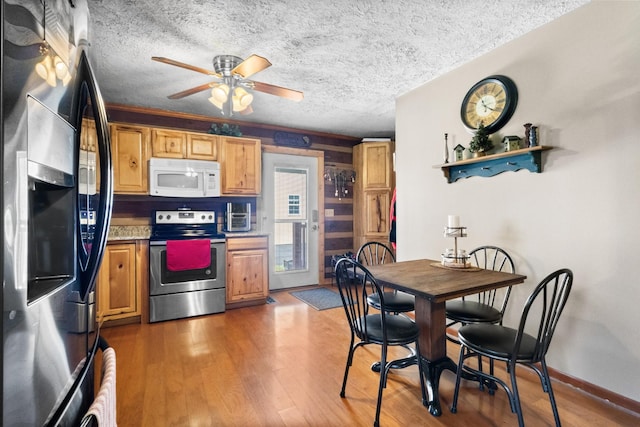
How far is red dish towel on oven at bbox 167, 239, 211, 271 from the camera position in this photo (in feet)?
10.7

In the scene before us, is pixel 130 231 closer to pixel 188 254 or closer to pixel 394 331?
pixel 188 254

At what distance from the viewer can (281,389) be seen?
2.03 m

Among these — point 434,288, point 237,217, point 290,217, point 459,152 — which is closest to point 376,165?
point 290,217

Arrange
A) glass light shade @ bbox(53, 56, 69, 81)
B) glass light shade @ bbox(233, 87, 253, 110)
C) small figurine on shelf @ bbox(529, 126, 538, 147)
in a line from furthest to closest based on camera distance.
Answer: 1. glass light shade @ bbox(233, 87, 253, 110)
2. small figurine on shelf @ bbox(529, 126, 538, 147)
3. glass light shade @ bbox(53, 56, 69, 81)

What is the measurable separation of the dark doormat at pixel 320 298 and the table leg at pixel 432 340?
1.82 m

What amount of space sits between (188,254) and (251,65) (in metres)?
2.09

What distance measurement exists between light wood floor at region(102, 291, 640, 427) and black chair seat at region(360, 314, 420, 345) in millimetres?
439

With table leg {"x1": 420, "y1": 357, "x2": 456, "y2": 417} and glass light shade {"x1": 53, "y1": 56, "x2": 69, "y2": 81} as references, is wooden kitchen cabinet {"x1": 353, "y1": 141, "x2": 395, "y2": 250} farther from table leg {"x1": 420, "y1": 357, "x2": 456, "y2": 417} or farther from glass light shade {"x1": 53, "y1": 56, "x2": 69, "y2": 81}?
glass light shade {"x1": 53, "y1": 56, "x2": 69, "y2": 81}

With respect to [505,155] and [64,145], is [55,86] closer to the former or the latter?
[64,145]

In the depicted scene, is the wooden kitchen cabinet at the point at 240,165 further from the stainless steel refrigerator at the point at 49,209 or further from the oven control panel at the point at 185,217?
the stainless steel refrigerator at the point at 49,209

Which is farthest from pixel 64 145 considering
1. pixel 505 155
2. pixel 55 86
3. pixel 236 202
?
pixel 236 202

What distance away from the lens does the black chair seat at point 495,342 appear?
157cm

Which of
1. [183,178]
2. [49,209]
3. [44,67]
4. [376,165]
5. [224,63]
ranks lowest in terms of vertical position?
[49,209]

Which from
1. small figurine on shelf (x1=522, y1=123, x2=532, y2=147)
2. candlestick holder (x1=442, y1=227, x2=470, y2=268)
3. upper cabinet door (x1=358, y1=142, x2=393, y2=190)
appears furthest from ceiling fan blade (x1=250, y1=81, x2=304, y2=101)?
upper cabinet door (x1=358, y1=142, x2=393, y2=190)
